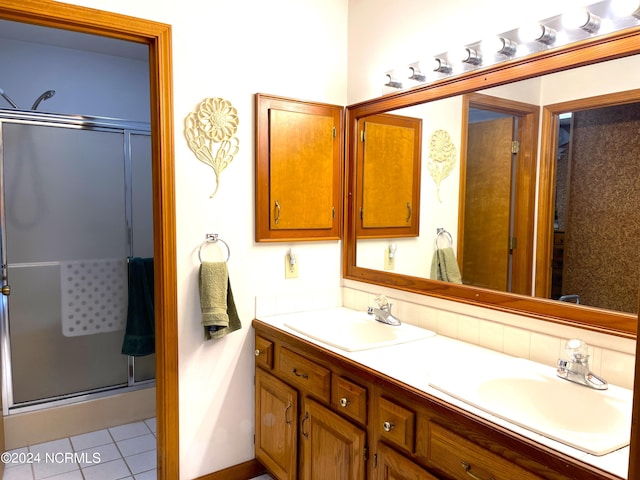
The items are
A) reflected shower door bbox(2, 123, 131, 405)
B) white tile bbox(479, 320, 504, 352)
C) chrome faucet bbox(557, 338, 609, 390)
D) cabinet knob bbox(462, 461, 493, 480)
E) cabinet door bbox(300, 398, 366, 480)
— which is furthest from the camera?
reflected shower door bbox(2, 123, 131, 405)

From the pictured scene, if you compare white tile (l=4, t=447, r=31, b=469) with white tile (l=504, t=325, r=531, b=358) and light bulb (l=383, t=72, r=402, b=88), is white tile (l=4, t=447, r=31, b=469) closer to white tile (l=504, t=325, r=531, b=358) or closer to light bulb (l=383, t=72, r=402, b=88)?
white tile (l=504, t=325, r=531, b=358)

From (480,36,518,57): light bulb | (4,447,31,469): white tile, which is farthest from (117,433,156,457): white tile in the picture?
(480,36,518,57): light bulb

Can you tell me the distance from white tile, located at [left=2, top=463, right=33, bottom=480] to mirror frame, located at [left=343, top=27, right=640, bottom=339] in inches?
75.7

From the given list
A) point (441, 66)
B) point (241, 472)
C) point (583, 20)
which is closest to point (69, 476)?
point (241, 472)

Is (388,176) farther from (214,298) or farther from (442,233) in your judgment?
(214,298)

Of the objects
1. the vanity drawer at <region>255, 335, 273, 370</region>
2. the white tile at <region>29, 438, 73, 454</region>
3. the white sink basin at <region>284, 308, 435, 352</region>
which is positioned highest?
the white sink basin at <region>284, 308, 435, 352</region>

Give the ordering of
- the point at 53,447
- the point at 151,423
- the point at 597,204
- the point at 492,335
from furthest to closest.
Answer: the point at 151,423 < the point at 53,447 < the point at 492,335 < the point at 597,204

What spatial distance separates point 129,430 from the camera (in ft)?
9.34

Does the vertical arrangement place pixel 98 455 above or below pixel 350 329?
below

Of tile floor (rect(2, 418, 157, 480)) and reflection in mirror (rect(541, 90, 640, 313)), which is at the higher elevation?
reflection in mirror (rect(541, 90, 640, 313))

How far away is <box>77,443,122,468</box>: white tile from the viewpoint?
2.49 metres

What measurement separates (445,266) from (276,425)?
40.9 inches

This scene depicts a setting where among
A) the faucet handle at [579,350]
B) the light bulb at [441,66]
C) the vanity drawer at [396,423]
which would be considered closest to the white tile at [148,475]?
the vanity drawer at [396,423]

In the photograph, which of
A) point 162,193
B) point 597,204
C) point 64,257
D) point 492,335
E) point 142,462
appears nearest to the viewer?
point 597,204
